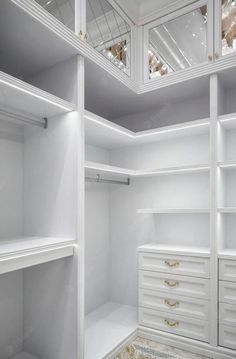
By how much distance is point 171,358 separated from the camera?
1.95 metres

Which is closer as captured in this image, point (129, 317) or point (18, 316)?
point (18, 316)

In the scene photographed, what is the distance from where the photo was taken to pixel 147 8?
7.41 ft

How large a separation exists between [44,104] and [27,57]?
1.28 ft

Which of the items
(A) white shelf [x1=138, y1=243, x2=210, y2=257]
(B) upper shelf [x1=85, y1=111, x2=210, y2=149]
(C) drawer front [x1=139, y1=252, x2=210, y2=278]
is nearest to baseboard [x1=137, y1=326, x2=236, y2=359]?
(C) drawer front [x1=139, y1=252, x2=210, y2=278]

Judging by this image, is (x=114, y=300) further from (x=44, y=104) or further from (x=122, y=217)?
(x=44, y=104)

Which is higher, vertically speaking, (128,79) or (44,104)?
(128,79)

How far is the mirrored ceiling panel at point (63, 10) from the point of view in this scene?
1548 mm

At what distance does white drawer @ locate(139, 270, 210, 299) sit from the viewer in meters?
2.03

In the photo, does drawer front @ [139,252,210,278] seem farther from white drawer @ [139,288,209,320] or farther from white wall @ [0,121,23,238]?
→ white wall @ [0,121,23,238]

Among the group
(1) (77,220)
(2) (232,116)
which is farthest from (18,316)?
(2) (232,116)

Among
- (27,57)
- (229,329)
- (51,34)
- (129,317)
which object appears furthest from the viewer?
(129,317)

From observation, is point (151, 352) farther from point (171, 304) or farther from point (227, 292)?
point (227, 292)

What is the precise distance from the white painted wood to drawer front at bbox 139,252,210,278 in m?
0.24

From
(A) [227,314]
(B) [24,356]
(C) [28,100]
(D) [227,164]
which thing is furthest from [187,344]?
(C) [28,100]
